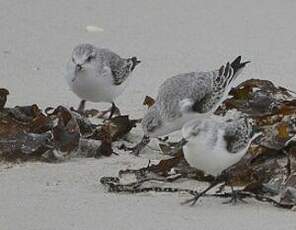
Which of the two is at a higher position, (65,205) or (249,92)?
(249,92)

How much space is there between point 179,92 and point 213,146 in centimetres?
124

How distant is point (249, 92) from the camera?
6551 millimetres

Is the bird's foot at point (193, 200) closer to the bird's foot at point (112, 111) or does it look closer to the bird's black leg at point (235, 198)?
the bird's black leg at point (235, 198)

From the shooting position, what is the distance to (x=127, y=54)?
8039mm

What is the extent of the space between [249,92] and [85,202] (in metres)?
1.92

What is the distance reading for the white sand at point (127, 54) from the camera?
478 cm

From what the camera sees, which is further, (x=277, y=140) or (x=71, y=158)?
(x=71, y=158)

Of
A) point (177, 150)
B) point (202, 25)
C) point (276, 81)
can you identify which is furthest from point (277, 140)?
point (202, 25)

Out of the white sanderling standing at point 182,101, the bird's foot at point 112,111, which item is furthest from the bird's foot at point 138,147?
the bird's foot at point 112,111

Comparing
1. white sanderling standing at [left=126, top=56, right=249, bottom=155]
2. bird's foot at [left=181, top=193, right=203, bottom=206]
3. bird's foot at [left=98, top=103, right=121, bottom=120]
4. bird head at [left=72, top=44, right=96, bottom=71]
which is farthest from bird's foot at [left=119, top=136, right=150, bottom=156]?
bird's foot at [left=181, top=193, right=203, bottom=206]

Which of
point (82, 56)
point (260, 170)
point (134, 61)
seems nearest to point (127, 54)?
point (134, 61)

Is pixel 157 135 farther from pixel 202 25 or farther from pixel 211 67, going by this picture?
pixel 202 25

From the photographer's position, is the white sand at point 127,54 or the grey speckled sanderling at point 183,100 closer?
the white sand at point 127,54

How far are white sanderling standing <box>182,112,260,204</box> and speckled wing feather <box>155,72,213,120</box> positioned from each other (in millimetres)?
973
